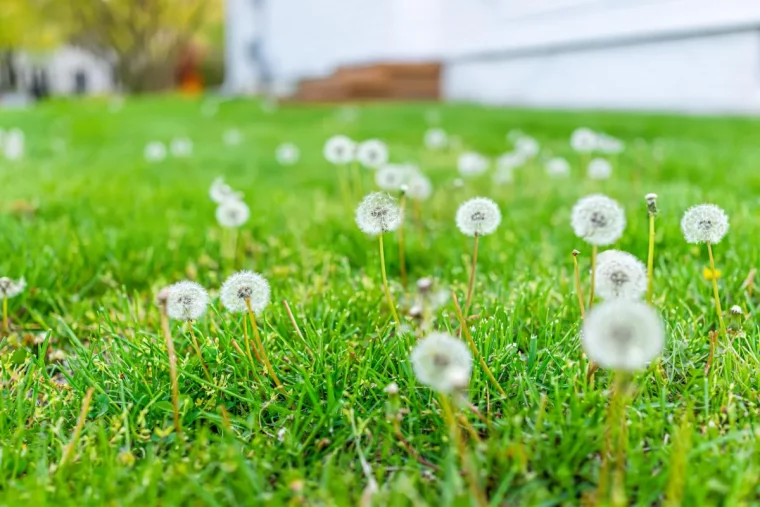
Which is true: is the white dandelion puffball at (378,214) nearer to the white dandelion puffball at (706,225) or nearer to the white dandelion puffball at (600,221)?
the white dandelion puffball at (600,221)

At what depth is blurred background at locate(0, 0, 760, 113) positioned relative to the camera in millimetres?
8812

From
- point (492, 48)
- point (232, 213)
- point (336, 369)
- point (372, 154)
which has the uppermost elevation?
point (492, 48)

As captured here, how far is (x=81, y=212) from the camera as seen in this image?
3.26m

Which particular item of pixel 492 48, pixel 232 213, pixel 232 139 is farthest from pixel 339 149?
pixel 492 48

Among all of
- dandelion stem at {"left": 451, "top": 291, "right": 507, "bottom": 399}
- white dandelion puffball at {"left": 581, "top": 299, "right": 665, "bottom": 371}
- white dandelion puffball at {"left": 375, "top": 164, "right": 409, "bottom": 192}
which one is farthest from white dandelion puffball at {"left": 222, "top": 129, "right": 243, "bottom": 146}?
white dandelion puffball at {"left": 581, "top": 299, "right": 665, "bottom": 371}

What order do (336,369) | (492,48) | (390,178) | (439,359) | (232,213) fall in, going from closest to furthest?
(439,359) → (336,369) → (232,213) → (390,178) → (492,48)

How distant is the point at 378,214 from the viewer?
148 cm

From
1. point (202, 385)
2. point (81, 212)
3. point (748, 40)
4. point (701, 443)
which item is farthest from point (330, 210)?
point (748, 40)

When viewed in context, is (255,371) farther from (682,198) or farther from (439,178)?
(439,178)

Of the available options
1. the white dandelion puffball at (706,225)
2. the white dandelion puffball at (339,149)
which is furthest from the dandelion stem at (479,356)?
the white dandelion puffball at (339,149)

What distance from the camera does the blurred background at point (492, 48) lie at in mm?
8812

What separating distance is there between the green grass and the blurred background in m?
6.26

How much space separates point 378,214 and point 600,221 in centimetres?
45

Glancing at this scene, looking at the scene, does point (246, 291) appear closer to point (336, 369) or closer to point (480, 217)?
point (336, 369)
